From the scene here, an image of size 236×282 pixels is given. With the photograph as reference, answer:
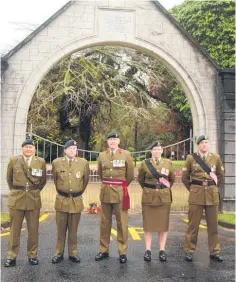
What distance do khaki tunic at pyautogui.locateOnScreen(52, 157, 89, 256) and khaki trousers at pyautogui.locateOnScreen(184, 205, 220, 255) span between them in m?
1.71

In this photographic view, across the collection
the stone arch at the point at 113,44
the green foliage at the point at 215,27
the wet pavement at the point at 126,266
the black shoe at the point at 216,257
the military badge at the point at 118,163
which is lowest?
the wet pavement at the point at 126,266

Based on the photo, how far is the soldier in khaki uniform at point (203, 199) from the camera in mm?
5543

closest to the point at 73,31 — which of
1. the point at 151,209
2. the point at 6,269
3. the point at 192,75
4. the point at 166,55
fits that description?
the point at 166,55

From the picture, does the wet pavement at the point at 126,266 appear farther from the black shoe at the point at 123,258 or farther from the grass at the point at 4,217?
the grass at the point at 4,217

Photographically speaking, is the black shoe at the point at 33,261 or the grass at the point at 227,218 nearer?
the black shoe at the point at 33,261

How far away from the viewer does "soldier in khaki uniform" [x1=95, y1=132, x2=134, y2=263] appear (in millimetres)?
5355

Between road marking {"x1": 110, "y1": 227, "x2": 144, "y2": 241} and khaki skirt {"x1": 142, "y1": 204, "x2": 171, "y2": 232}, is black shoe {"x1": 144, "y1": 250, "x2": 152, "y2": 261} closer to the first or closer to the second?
khaki skirt {"x1": 142, "y1": 204, "x2": 171, "y2": 232}

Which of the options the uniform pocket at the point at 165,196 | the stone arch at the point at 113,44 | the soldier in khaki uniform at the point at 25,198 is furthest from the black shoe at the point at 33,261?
the stone arch at the point at 113,44

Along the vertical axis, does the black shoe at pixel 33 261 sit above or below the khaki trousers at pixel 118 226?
below

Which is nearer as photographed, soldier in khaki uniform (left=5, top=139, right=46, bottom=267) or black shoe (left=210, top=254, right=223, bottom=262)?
soldier in khaki uniform (left=5, top=139, right=46, bottom=267)

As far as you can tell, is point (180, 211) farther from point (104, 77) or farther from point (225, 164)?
point (104, 77)

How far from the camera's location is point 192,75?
9.15m

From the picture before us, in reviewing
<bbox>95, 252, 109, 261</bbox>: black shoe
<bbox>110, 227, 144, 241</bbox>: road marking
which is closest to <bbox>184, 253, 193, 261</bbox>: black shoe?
<bbox>95, 252, 109, 261</bbox>: black shoe

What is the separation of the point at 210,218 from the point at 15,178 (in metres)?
2.99
